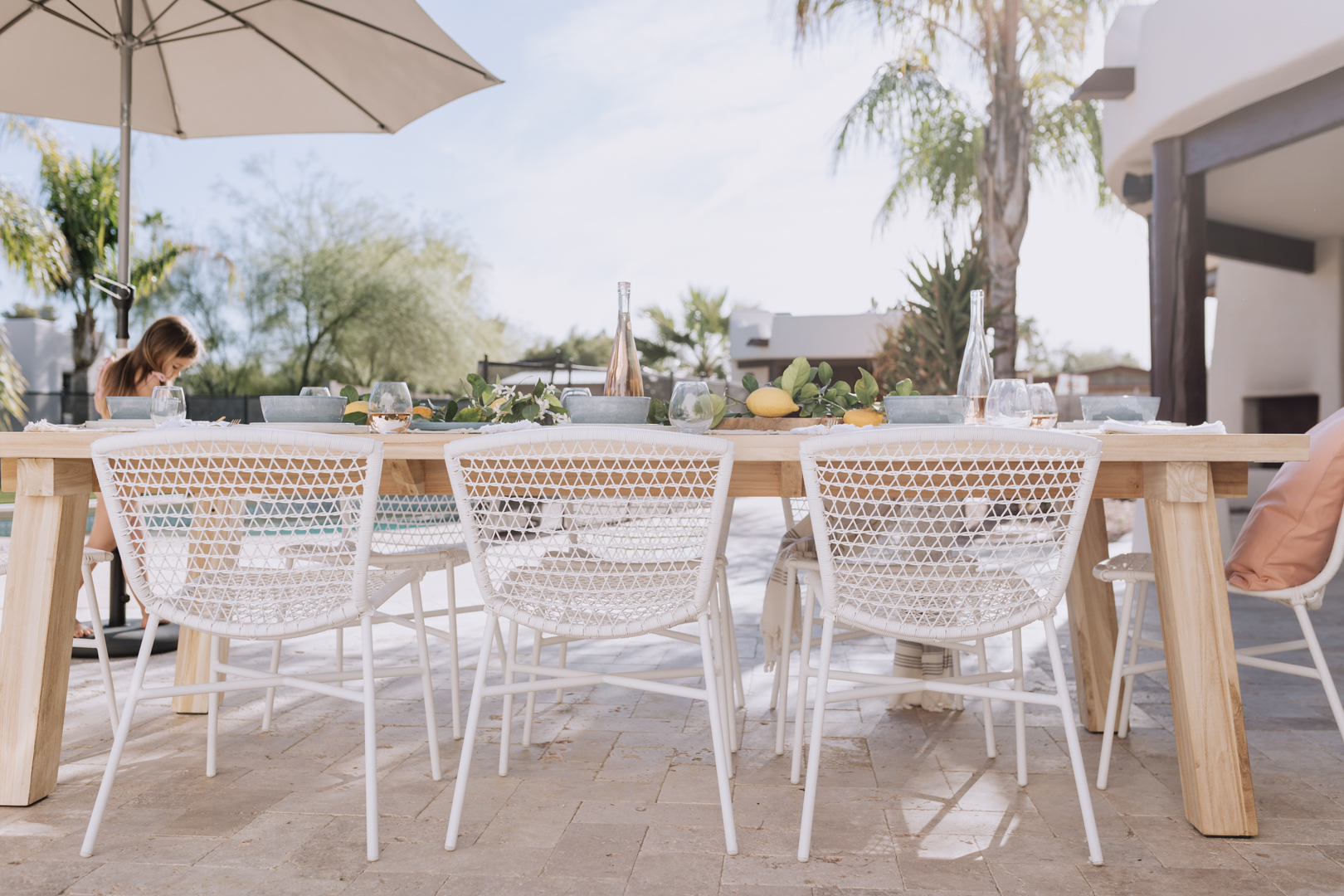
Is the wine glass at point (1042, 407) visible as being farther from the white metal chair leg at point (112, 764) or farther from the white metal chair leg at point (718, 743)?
the white metal chair leg at point (112, 764)

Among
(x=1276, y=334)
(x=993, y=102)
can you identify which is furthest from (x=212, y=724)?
(x=1276, y=334)

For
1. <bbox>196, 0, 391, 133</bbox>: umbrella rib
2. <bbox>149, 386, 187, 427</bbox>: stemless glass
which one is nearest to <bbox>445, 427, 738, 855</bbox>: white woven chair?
<bbox>149, 386, 187, 427</bbox>: stemless glass

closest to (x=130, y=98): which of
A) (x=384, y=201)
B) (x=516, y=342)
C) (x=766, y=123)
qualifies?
(x=384, y=201)

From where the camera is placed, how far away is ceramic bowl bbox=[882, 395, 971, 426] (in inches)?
82.8

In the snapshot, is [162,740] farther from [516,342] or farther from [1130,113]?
[516,342]

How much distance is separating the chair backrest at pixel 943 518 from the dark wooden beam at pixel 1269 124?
3879 millimetres

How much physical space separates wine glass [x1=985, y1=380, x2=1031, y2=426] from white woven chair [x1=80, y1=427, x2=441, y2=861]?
1378mm

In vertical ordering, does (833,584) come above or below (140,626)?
above

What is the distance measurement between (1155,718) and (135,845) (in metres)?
2.59

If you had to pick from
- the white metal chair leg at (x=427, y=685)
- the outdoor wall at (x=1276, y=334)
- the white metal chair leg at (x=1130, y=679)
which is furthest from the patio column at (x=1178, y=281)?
the white metal chair leg at (x=427, y=685)

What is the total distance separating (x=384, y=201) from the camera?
1858 cm

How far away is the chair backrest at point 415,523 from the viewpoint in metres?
2.63

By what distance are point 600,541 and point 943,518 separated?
2.19ft

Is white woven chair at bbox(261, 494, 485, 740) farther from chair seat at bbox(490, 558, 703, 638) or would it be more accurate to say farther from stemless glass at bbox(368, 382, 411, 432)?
chair seat at bbox(490, 558, 703, 638)
